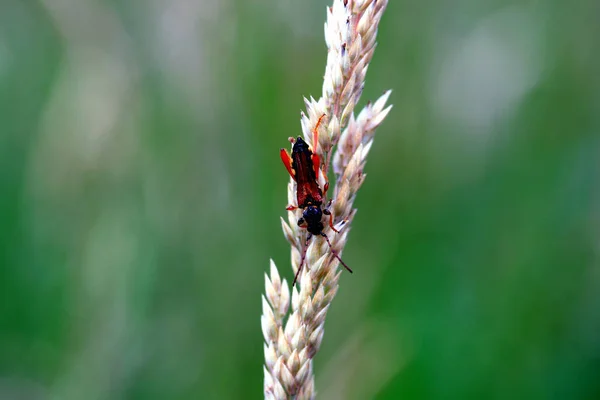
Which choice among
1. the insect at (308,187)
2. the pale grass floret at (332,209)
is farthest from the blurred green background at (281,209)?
the pale grass floret at (332,209)

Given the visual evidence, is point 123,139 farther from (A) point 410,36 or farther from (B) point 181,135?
(A) point 410,36

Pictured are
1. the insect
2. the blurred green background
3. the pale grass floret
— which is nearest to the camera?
the pale grass floret

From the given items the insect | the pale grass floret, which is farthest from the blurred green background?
the pale grass floret

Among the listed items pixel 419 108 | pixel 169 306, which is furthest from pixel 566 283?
pixel 169 306

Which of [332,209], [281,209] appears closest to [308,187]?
[332,209]

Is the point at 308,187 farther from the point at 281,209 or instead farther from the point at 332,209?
the point at 281,209

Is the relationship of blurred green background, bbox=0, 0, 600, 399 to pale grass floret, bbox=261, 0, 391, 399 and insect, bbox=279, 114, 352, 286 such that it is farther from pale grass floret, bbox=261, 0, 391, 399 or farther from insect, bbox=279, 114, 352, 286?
pale grass floret, bbox=261, 0, 391, 399

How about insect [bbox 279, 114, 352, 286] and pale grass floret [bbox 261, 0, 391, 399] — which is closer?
pale grass floret [bbox 261, 0, 391, 399]

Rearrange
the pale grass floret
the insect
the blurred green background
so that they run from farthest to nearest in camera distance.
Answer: the blurred green background < the insect < the pale grass floret
